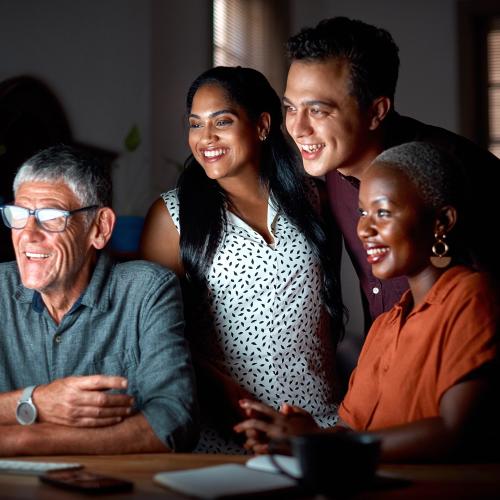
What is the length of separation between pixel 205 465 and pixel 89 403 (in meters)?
0.37

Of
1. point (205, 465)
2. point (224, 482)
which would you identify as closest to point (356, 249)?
point (205, 465)

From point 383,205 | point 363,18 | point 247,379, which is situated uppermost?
point 363,18

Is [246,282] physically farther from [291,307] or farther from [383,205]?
[383,205]

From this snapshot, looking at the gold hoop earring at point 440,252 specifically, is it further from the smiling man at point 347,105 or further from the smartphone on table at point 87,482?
the smartphone on table at point 87,482

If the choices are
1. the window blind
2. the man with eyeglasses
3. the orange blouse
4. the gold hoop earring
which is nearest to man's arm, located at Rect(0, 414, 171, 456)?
the man with eyeglasses

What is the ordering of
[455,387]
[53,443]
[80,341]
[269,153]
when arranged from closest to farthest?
1. [455,387]
2. [53,443]
3. [80,341]
4. [269,153]

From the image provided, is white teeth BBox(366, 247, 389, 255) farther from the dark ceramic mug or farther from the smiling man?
the dark ceramic mug

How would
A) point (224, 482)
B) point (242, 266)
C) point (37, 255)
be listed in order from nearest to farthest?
1. point (224, 482)
2. point (37, 255)
3. point (242, 266)

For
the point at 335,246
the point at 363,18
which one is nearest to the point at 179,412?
the point at 335,246

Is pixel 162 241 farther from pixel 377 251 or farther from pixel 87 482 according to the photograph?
pixel 87 482

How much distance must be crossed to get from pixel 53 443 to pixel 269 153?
1.15 meters

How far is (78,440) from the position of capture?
1.67m

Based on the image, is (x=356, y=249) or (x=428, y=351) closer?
(x=428, y=351)

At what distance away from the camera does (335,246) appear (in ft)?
8.30
